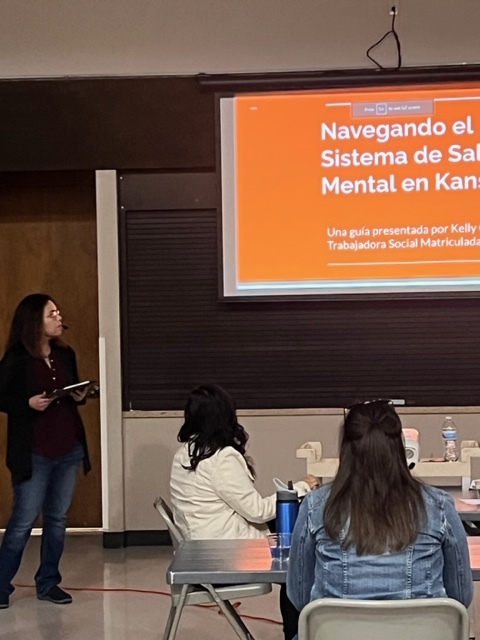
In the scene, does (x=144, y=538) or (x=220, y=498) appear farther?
(x=144, y=538)

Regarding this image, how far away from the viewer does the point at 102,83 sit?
21.0 feet

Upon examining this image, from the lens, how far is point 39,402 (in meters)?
4.89

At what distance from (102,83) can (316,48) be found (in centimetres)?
138

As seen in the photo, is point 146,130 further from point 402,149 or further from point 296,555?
point 296,555

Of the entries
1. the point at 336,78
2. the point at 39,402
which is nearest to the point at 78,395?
the point at 39,402

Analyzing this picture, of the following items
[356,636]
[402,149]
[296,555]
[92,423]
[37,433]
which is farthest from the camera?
[92,423]

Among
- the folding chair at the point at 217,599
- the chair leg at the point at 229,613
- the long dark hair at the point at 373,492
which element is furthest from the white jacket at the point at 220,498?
the long dark hair at the point at 373,492

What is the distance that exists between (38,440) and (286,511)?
Result: 2.09m

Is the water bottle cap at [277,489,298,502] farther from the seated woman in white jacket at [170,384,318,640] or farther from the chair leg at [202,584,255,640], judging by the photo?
the seated woman in white jacket at [170,384,318,640]

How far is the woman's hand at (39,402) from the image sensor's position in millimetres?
4895

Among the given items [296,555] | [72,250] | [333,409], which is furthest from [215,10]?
[296,555]

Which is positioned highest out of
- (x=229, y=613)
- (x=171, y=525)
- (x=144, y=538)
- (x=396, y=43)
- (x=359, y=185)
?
(x=396, y=43)

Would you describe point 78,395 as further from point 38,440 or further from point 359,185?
point 359,185

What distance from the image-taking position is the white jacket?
3.90 metres
